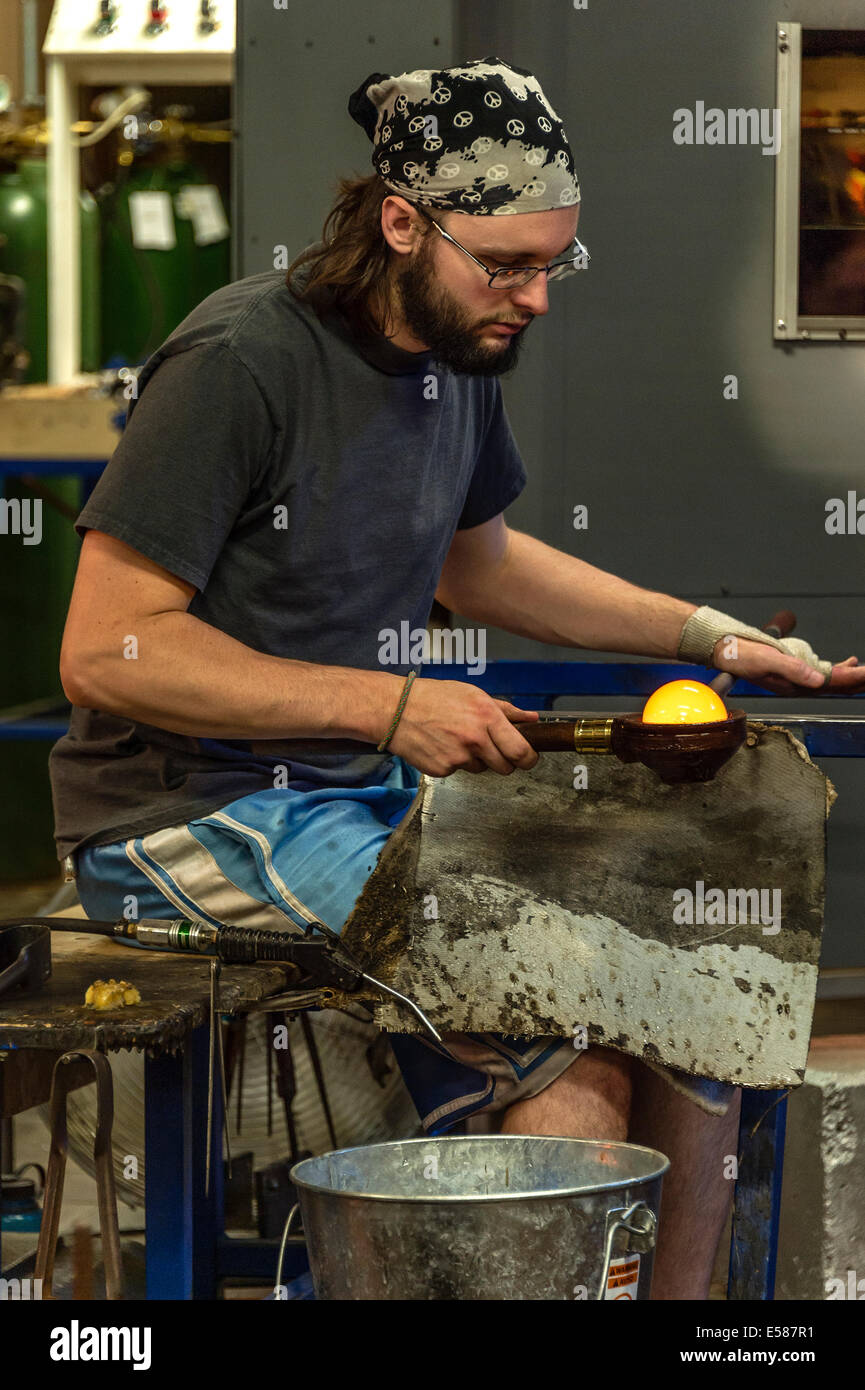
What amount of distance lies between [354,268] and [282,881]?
730mm

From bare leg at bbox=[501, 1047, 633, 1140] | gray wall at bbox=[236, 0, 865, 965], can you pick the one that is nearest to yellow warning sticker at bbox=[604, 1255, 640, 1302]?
bare leg at bbox=[501, 1047, 633, 1140]

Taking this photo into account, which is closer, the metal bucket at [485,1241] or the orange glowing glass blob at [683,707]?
the metal bucket at [485,1241]

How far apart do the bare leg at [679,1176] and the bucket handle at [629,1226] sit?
392 mm

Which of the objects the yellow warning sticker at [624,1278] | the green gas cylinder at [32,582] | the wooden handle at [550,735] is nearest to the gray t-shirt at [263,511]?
the wooden handle at [550,735]

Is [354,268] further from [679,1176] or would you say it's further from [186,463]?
[679,1176]

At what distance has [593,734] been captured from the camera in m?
1.65

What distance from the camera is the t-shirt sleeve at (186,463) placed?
1.69 m

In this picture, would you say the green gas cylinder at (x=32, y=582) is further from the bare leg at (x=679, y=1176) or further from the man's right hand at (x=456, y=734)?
the bare leg at (x=679, y=1176)

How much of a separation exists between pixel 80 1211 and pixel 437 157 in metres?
1.93

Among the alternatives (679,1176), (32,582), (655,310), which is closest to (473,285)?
(679,1176)

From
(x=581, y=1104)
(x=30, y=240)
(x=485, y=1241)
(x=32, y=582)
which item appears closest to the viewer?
(x=485, y=1241)

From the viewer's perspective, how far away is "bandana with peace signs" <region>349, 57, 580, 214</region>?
1833 mm

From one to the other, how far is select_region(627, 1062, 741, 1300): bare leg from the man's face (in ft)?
2.84
